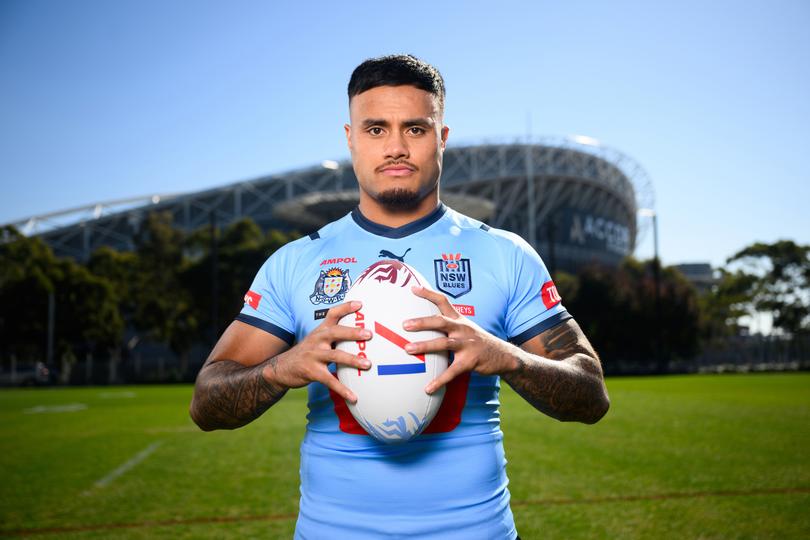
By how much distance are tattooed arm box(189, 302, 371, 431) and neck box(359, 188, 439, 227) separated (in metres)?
0.64

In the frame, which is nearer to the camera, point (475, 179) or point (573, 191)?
point (475, 179)

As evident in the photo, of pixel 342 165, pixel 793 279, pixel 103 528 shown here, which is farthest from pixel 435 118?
pixel 342 165

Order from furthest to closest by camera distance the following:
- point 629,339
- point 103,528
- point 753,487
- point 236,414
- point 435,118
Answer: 1. point 629,339
2. point 753,487
3. point 103,528
4. point 435,118
5. point 236,414

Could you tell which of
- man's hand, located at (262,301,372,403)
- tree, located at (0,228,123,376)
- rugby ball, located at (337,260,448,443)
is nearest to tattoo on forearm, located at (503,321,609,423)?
rugby ball, located at (337,260,448,443)

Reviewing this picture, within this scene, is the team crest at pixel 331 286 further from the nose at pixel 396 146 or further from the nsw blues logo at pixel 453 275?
the nose at pixel 396 146

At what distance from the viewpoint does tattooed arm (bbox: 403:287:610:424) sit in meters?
2.09

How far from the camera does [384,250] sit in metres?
2.75

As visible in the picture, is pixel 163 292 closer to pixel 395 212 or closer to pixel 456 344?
pixel 395 212

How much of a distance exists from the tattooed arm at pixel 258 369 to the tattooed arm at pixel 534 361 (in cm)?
23

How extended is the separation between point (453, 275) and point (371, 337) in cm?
59

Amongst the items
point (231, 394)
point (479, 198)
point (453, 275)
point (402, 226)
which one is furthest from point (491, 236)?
point (479, 198)

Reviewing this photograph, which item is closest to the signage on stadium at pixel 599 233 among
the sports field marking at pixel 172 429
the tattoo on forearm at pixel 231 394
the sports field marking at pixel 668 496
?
the sports field marking at pixel 172 429

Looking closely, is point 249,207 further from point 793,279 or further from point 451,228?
point 451,228

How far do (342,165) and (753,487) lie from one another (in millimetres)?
70911
